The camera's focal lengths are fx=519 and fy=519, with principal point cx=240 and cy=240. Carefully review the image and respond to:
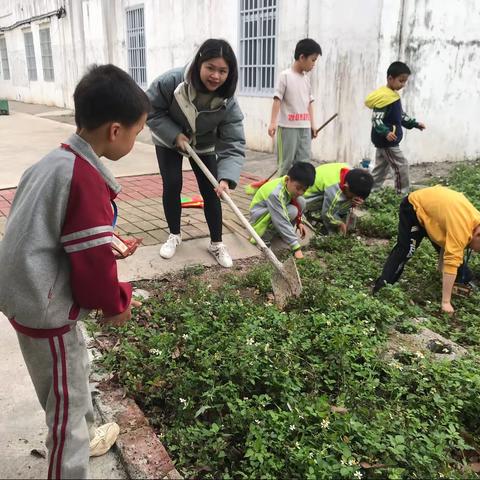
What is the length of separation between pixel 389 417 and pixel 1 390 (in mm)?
1765

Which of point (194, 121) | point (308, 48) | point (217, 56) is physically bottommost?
point (194, 121)

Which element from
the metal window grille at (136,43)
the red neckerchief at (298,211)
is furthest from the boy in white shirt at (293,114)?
the metal window grille at (136,43)

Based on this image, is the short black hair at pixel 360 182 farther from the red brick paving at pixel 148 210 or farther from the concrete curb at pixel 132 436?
the concrete curb at pixel 132 436

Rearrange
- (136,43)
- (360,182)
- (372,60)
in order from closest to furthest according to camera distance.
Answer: (360,182) → (372,60) → (136,43)

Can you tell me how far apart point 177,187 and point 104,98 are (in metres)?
2.35

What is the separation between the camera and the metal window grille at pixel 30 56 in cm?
1978

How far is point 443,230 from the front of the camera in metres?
3.40

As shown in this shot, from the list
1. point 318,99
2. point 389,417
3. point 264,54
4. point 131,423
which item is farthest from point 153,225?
point 264,54

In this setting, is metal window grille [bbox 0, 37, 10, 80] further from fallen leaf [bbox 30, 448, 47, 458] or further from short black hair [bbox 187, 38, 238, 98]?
fallen leaf [bbox 30, 448, 47, 458]

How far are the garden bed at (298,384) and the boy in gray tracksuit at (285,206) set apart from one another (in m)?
0.81

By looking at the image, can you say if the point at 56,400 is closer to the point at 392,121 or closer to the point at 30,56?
the point at 392,121

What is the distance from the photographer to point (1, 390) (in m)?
2.42

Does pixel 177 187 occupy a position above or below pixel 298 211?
above

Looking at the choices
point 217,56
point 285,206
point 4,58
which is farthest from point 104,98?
point 4,58
